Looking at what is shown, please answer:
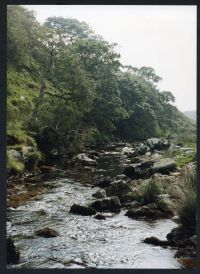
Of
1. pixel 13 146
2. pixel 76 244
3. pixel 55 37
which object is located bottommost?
pixel 76 244

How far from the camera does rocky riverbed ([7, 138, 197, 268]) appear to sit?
18.2 ft

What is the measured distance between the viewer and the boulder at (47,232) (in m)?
6.48

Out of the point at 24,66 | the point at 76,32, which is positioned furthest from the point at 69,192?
the point at 24,66

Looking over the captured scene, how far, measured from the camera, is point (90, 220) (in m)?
7.39

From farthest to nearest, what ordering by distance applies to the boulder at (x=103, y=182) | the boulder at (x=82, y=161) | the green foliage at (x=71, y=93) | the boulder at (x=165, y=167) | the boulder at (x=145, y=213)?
1. the boulder at (x=82, y=161)
2. the green foliage at (x=71, y=93)
3. the boulder at (x=165, y=167)
4. the boulder at (x=103, y=182)
5. the boulder at (x=145, y=213)

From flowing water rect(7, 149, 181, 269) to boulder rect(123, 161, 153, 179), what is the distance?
7.54 feet

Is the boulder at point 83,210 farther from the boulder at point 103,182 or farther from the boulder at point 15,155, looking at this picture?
the boulder at point 15,155

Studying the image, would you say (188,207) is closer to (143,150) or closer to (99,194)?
(99,194)

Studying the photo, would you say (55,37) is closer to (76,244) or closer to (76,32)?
(76,32)

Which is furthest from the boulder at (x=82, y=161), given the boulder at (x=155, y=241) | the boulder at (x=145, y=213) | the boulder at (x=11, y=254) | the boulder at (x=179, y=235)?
the boulder at (x=11, y=254)

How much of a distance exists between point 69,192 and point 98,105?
5250 millimetres

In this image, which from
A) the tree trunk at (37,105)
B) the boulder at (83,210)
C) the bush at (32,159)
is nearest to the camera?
the boulder at (83,210)

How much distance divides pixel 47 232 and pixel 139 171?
203 inches

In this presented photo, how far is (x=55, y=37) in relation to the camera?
45.5ft
